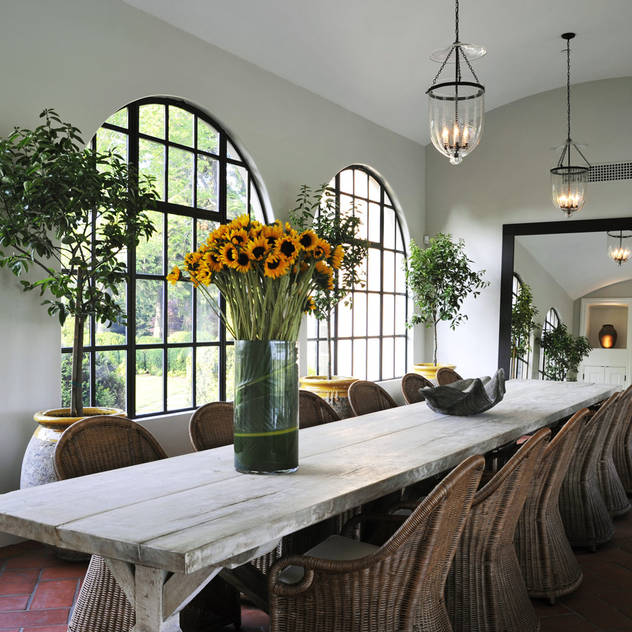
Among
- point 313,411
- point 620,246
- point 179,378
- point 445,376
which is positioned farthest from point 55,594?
point 620,246

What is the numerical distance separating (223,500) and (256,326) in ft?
1.85

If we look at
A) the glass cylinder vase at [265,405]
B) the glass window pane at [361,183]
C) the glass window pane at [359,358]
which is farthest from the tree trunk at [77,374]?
the glass window pane at [361,183]

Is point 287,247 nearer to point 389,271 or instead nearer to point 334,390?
point 334,390

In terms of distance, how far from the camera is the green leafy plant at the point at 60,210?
355 centimetres

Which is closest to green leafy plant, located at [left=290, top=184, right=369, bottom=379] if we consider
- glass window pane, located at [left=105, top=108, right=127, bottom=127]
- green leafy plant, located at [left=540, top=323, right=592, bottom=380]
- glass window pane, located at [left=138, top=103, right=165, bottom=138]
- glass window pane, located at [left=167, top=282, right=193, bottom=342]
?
glass window pane, located at [left=167, top=282, right=193, bottom=342]

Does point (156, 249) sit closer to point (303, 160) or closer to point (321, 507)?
point (303, 160)

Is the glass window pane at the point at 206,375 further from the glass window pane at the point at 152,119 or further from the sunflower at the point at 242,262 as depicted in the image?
the sunflower at the point at 242,262

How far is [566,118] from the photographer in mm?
7750

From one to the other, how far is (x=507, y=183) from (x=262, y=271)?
6386mm

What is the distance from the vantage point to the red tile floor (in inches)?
115

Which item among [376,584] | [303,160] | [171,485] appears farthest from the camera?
[303,160]

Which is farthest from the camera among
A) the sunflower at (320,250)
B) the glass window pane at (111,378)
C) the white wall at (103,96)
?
the glass window pane at (111,378)

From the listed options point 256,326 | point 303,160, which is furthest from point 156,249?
point 256,326

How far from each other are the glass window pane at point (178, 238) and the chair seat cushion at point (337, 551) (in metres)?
3.02
